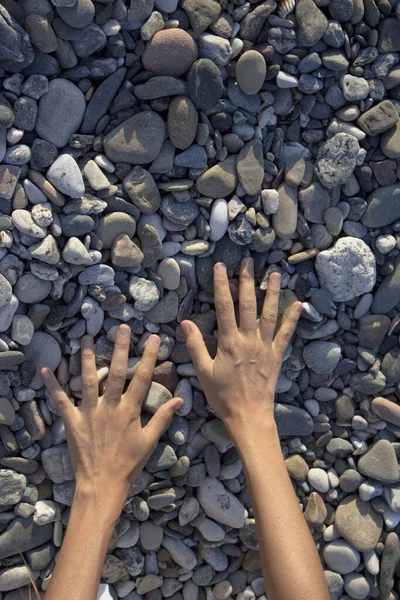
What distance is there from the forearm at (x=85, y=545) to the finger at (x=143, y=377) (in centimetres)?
27

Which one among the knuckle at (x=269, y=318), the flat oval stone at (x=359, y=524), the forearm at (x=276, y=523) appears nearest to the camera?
the forearm at (x=276, y=523)

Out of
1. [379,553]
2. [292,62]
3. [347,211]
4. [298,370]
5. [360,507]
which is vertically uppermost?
[292,62]

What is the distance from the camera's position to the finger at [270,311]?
168 centimetres

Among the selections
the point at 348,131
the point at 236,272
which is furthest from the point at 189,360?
the point at 348,131

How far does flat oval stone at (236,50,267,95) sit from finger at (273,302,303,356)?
0.66m

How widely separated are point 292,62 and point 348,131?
0.88 ft

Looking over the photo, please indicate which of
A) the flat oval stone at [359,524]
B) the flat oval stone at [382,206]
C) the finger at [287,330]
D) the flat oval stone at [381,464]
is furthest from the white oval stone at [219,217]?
the flat oval stone at [359,524]

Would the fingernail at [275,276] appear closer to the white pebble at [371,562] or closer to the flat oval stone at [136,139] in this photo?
the flat oval stone at [136,139]

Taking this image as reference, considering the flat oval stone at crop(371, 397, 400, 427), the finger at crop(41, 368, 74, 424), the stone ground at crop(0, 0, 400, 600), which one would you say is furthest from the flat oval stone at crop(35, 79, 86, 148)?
the flat oval stone at crop(371, 397, 400, 427)

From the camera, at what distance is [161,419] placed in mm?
1648

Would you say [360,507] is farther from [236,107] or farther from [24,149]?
[24,149]

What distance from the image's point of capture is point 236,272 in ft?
5.65

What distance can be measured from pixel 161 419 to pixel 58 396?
31 cm

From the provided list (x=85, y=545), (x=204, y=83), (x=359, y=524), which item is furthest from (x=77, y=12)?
(x=359, y=524)
